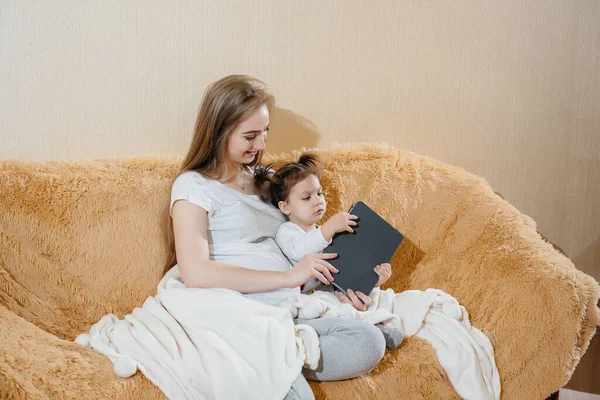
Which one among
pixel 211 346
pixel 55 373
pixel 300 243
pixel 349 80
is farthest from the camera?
pixel 349 80

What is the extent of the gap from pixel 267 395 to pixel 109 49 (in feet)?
4.48

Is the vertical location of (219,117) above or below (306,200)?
above

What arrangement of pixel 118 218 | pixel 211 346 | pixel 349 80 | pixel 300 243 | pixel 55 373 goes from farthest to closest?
pixel 349 80 < pixel 118 218 < pixel 300 243 < pixel 211 346 < pixel 55 373

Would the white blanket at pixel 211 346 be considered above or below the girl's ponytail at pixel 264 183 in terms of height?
below

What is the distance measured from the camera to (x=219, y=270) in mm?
1757

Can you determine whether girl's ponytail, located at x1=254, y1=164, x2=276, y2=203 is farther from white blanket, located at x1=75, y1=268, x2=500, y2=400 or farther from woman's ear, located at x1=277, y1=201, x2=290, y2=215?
white blanket, located at x1=75, y1=268, x2=500, y2=400

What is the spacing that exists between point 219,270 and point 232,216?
21 cm

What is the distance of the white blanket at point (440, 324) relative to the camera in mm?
1670

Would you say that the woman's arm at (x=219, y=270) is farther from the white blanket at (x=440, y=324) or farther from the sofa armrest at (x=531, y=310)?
the sofa armrest at (x=531, y=310)

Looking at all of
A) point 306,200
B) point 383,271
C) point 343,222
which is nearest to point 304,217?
point 306,200

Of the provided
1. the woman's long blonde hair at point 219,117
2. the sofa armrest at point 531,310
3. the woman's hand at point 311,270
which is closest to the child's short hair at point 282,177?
the woman's long blonde hair at point 219,117

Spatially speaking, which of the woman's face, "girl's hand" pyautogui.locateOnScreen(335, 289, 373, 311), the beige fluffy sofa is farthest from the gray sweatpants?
the woman's face

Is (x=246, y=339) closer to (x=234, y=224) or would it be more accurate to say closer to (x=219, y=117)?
(x=234, y=224)

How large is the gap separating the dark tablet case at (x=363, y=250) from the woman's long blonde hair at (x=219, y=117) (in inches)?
17.3
